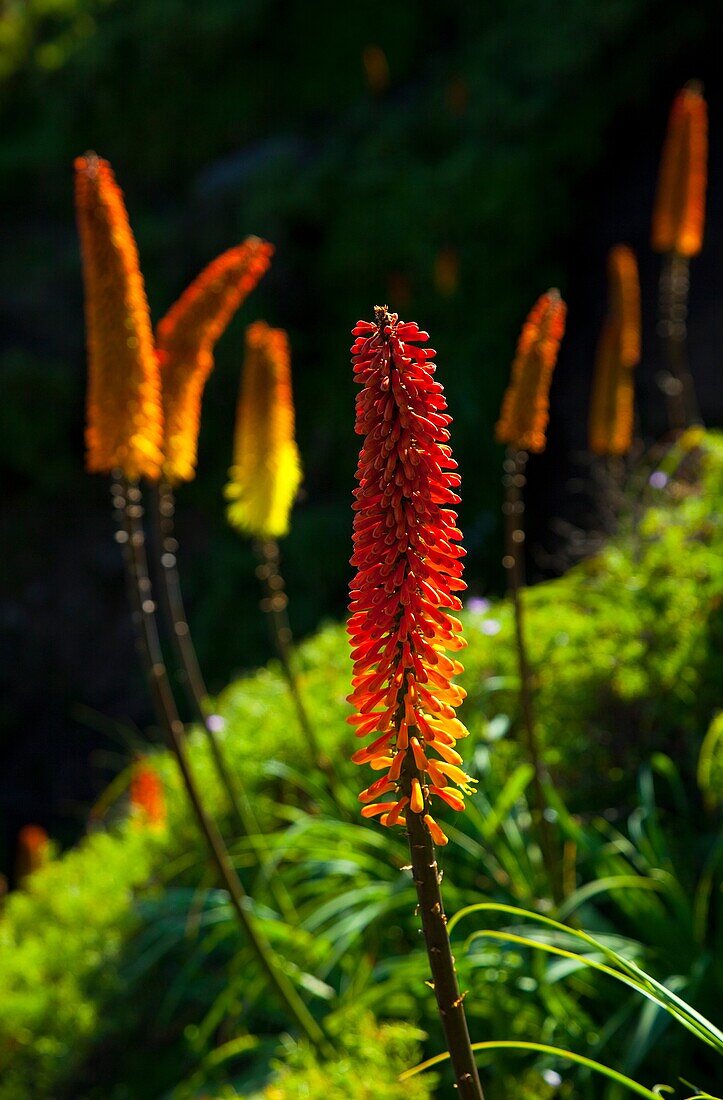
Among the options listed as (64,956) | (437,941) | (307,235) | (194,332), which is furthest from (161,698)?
(307,235)

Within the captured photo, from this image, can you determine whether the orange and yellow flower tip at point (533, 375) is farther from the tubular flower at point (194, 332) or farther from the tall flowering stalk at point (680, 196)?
the tall flowering stalk at point (680, 196)

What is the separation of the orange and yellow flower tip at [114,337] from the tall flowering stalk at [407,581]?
1487 millimetres

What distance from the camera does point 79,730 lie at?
14781 millimetres

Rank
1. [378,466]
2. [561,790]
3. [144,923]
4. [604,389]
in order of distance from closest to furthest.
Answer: [378,466] < [561,790] < [144,923] < [604,389]


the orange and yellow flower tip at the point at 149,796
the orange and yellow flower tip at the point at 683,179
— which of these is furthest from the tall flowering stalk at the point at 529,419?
the orange and yellow flower tip at the point at 683,179

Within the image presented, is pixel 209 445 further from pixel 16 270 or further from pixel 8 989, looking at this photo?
pixel 8 989

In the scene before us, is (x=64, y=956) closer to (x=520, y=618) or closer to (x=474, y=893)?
(x=474, y=893)

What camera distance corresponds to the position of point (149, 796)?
18.6 feet

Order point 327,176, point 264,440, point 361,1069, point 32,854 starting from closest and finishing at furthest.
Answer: point 361,1069 < point 264,440 < point 32,854 < point 327,176

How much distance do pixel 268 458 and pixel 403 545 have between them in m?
2.64

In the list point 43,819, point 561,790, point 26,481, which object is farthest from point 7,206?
point 561,790

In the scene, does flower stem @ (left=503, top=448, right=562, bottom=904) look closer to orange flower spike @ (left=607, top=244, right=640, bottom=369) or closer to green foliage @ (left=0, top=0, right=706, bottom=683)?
orange flower spike @ (left=607, top=244, right=640, bottom=369)

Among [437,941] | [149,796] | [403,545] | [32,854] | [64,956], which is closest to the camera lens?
[403,545]

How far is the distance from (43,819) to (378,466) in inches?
520
